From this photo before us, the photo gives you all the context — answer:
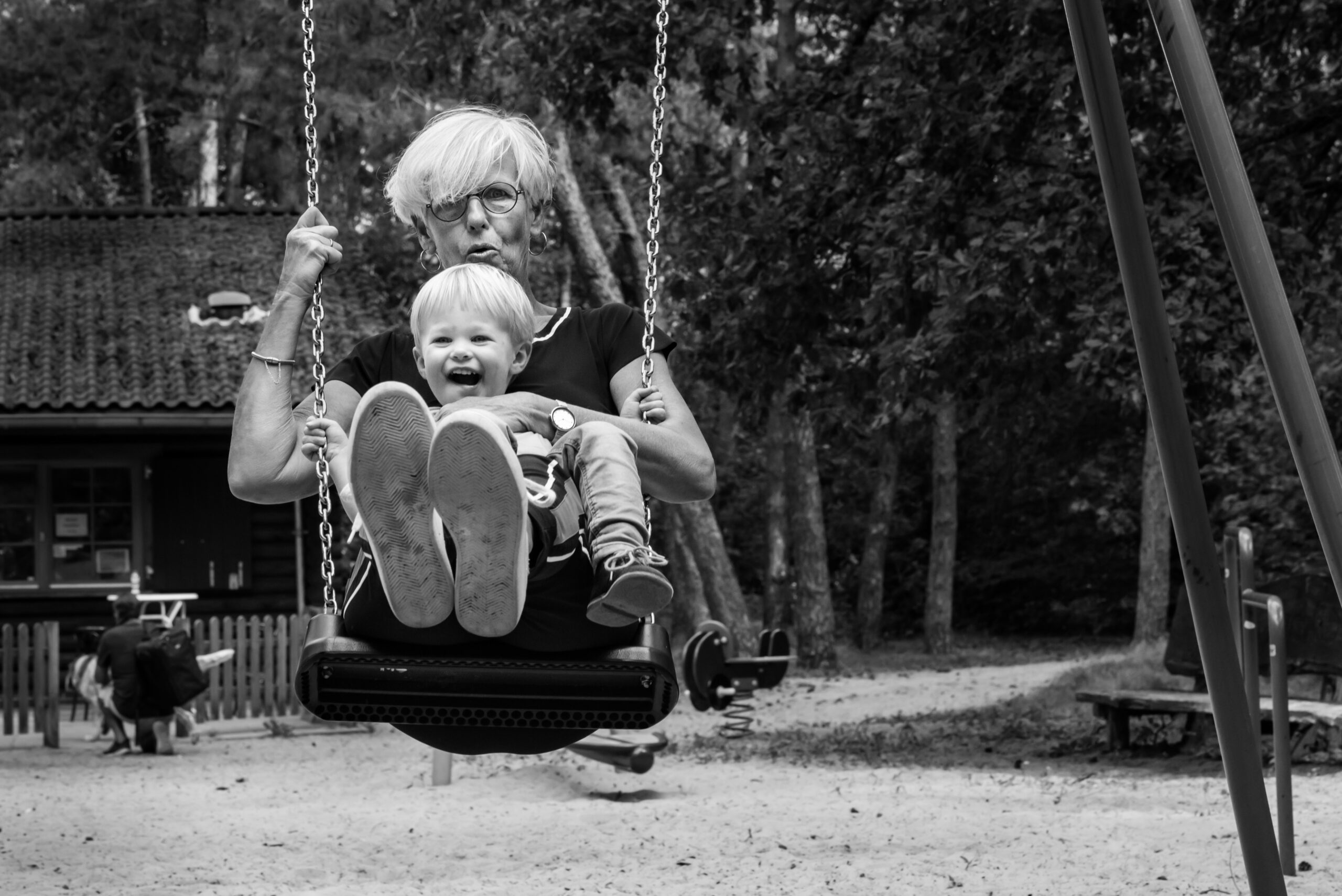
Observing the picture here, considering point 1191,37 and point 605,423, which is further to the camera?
point 1191,37

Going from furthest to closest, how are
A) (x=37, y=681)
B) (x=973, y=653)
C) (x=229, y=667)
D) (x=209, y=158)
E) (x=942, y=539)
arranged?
(x=942, y=539)
(x=973, y=653)
(x=209, y=158)
(x=229, y=667)
(x=37, y=681)

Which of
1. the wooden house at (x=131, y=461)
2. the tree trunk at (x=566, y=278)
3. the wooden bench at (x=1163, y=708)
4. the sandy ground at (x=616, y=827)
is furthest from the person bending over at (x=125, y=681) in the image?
the tree trunk at (x=566, y=278)

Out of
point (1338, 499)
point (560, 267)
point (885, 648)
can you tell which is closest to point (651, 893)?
point (1338, 499)

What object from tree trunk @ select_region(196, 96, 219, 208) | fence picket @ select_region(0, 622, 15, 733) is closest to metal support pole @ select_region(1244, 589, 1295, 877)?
fence picket @ select_region(0, 622, 15, 733)

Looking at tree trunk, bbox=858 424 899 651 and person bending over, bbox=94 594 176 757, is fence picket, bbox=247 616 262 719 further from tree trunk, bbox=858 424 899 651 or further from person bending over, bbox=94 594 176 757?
tree trunk, bbox=858 424 899 651

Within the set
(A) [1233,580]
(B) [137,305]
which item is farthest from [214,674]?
(A) [1233,580]

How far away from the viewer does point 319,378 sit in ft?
10.1

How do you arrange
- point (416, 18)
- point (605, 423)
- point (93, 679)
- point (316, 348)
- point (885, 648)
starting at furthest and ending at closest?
point (885, 648) → point (416, 18) → point (93, 679) → point (316, 348) → point (605, 423)

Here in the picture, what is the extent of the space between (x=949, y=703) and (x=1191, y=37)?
11.9 meters

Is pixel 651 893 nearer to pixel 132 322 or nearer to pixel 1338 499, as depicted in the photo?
pixel 1338 499

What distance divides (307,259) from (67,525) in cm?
1220

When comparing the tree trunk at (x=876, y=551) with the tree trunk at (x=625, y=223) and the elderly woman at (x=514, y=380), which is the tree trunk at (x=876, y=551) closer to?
the tree trunk at (x=625, y=223)

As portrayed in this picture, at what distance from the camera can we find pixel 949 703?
15156mm

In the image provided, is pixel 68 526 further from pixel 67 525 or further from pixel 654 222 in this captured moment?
pixel 654 222
